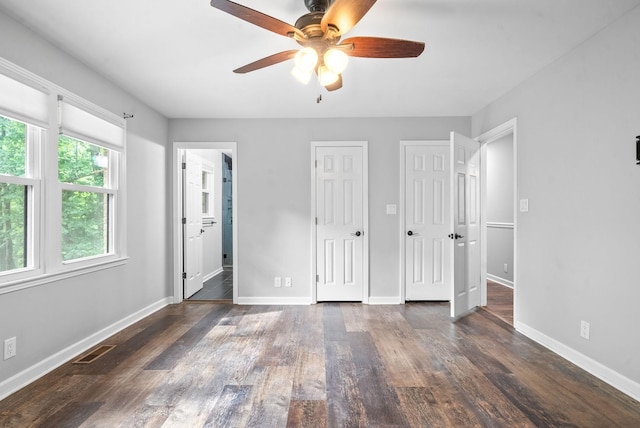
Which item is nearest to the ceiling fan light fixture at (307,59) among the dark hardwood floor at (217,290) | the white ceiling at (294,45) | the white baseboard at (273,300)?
the white ceiling at (294,45)

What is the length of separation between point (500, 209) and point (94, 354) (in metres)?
5.63

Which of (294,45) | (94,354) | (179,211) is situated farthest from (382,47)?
(179,211)

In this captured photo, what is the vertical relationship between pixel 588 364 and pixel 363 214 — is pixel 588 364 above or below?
below

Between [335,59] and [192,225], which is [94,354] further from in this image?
[335,59]

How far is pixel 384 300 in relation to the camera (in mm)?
4484

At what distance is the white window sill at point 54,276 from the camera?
2.25 m

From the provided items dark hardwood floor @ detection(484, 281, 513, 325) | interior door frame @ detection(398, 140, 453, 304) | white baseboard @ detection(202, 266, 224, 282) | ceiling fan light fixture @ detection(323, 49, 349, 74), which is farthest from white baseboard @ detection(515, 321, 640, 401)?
white baseboard @ detection(202, 266, 224, 282)

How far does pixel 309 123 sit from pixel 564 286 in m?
3.21

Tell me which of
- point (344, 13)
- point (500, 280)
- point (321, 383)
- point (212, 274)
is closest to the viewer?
point (344, 13)

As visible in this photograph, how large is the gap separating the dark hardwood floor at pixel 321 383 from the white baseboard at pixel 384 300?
90cm

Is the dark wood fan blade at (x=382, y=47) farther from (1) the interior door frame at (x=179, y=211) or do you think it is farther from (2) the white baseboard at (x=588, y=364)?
(1) the interior door frame at (x=179, y=211)

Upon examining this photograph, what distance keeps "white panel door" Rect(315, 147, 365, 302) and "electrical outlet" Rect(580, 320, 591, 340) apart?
7.67ft

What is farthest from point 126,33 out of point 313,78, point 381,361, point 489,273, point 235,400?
point 489,273

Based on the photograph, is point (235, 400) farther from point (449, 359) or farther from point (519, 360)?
point (519, 360)
